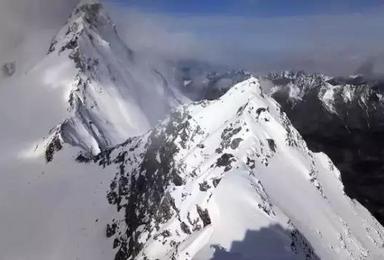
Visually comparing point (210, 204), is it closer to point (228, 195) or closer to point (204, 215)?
point (204, 215)

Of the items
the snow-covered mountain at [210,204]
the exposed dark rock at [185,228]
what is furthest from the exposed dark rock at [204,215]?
the exposed dark rock at [185,228]

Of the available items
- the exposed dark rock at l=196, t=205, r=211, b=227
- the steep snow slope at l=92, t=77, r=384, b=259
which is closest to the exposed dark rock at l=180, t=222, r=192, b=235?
the steep snow slope at l=92, t=77, r=384, b=259

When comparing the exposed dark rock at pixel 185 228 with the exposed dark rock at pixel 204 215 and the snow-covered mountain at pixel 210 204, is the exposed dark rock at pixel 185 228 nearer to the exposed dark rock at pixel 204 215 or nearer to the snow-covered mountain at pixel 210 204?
the snow-covered mountain at pixel 210 204

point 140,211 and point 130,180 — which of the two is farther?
point 130,180

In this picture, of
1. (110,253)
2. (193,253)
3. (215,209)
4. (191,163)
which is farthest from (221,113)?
(193,253)

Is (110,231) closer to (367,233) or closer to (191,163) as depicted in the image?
(191,163)

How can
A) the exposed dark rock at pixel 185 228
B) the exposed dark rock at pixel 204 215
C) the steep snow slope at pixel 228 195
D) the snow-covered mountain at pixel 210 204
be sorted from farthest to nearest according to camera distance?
1. the exposed dark rock at pixel 185 228
2. the exposed dark rock at pixel 204 215
3. the snow-covered mountain at pixel 210 204
4. the steep snow slope at pixel 228 195

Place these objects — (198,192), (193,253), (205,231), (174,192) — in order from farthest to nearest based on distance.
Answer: (174,192) < (198,192) < (205,231) < (193,253)

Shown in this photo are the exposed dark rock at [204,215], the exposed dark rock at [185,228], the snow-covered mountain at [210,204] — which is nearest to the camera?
the snow-covered mountain at [210,204]

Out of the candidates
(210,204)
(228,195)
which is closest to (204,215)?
(210,204)
